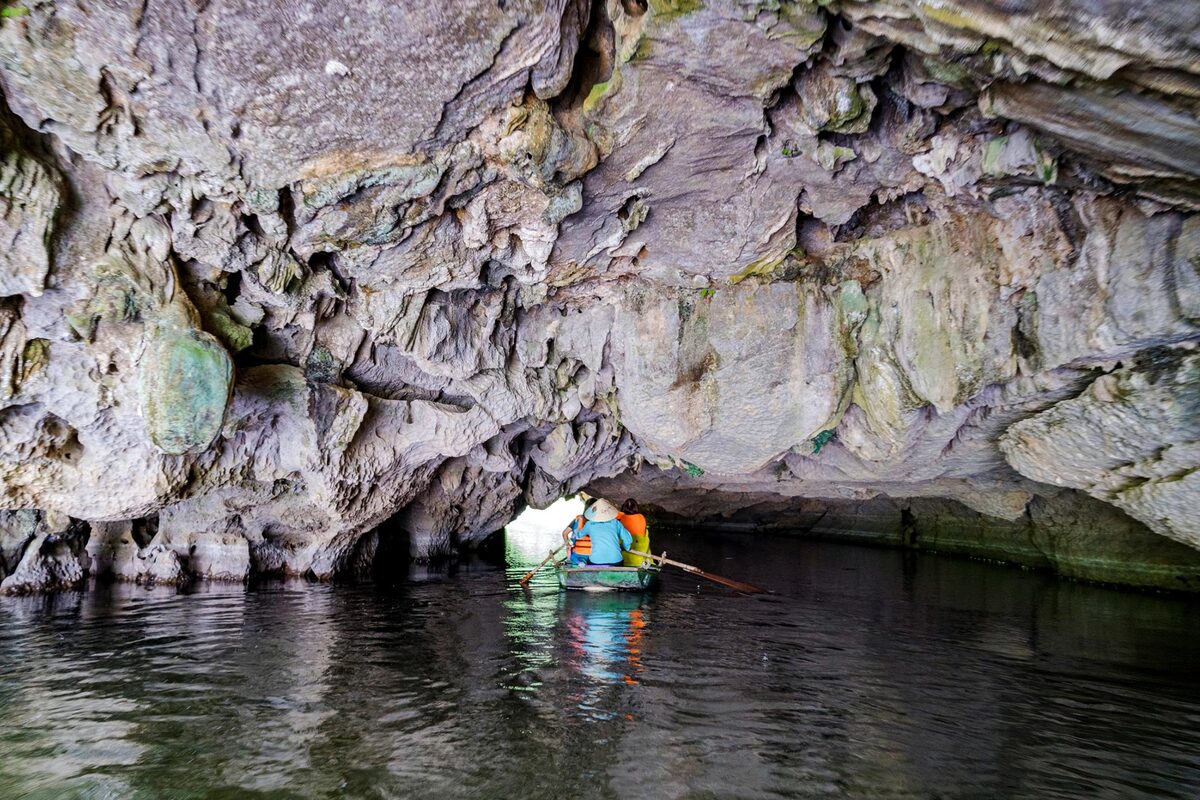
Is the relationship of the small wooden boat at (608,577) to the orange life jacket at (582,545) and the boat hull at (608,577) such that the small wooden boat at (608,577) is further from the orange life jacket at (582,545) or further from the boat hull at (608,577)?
the orange life jacket at (582,545)

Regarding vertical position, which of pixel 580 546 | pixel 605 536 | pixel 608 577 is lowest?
pixel 608 577

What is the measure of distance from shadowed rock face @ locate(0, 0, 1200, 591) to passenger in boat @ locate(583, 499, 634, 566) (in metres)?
1.58

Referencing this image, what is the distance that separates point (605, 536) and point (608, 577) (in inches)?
26.6

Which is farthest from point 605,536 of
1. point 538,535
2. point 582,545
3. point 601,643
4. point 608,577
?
point 538,535

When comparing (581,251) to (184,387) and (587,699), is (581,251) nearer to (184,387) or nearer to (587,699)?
(184,387)

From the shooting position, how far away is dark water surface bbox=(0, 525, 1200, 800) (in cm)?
418

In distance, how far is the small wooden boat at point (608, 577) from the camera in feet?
36.3

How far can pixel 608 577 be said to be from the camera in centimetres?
1113

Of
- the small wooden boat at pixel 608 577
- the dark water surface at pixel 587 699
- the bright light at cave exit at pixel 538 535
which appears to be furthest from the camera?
the bright light at cave exit at pixel 538 535

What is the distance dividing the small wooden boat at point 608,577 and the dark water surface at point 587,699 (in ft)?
2.36

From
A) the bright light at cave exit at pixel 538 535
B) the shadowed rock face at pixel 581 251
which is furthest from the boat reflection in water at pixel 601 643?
the bright light at cave exit at pixel 538 535

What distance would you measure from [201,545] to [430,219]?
823 centimetres

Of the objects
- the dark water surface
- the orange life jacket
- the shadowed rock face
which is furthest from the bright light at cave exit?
the dark water surface

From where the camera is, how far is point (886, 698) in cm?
584
